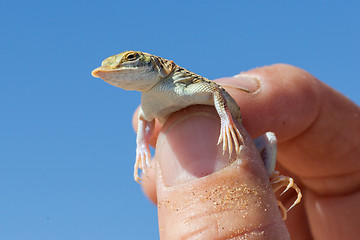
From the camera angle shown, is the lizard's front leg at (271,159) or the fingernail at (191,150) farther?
the lizard's front leg at (271,159)

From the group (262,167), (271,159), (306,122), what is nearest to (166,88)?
(262,167)

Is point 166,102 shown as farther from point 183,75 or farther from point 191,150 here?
point 191,150

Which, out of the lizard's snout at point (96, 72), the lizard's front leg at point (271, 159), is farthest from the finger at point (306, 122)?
the lizard's snout at point (96, 72)

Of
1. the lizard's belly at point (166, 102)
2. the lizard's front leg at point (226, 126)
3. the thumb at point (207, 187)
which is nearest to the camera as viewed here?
the thumb at point (207, 187)

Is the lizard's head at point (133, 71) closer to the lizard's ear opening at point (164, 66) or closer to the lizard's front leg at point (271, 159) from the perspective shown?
the lizard's ear opening at point (164, 66)

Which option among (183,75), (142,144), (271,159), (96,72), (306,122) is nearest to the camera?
(96,72)

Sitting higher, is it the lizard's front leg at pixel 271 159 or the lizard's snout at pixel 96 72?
the lizard's snout at pixel 96 72

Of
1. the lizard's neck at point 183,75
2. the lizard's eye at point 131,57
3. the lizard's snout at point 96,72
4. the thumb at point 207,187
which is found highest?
the lizard's eye at point 131,57

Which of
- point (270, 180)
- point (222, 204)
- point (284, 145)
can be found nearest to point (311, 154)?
point (284, 145)
